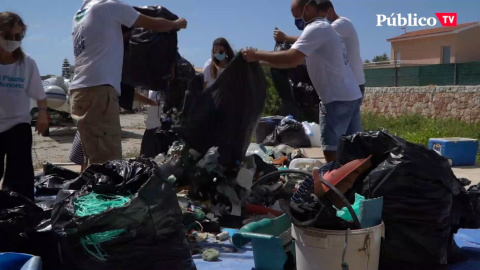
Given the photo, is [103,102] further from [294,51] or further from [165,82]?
[294,51]

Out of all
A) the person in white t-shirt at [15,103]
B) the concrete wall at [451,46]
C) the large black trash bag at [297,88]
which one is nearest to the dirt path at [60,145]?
the large black trash bag at [297,88]

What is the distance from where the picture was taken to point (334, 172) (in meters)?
2.93

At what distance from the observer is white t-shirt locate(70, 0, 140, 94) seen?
3.99 metres

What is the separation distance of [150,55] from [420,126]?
38.7 ft

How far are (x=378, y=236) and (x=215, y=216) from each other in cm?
150

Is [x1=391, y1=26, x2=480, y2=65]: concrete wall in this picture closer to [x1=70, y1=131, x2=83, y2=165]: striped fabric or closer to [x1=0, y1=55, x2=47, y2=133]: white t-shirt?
[x1=70, y1=131, x2=83, y2=165]: striped fabric

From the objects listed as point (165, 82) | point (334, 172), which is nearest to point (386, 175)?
point (334, 172)

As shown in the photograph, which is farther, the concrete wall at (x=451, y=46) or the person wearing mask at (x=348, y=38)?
the concrete wall at (x=451, y=46)

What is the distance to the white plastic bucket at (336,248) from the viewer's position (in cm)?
244

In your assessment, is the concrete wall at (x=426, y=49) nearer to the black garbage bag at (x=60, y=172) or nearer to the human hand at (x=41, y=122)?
the black garbage bag at (x=60, y=172)

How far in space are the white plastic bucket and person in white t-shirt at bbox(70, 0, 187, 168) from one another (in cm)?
200

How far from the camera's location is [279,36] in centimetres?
519

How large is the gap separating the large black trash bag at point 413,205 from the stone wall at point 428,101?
14131 millimetres

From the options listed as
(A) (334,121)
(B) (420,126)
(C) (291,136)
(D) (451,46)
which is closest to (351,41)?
(A) (334,121)
